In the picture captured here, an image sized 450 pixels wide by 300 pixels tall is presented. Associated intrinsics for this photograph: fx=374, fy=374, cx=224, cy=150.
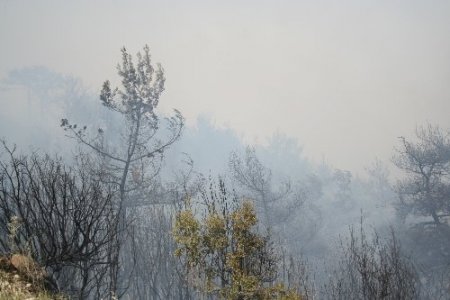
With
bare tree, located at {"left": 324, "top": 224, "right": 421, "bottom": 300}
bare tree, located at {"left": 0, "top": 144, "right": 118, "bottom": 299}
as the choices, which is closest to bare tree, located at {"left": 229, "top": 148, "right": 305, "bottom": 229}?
bare tree, located at {"left": 324, "top": 224, "right": 421, "bottom": 300}

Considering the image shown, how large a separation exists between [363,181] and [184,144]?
53.0 metres

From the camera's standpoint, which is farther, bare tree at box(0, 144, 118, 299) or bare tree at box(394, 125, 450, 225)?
bare tree at box(394, 125, 450, 225)

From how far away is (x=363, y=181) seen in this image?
10456 centimetres

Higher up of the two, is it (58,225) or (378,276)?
(58,225)

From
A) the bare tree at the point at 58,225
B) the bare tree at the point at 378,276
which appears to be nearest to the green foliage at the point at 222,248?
the bare tree at the point at 58,225

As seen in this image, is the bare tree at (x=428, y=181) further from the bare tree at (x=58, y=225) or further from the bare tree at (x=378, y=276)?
the bare tree at (x=58, y=225)

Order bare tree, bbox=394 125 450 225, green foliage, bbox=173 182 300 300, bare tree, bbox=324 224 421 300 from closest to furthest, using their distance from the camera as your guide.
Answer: green foliage, bbox=173 182 300 300
bare tree, bbox=324 224 421 300
bare tree, bbox=394 125 450 225

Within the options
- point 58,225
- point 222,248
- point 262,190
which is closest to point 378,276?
point 222,248

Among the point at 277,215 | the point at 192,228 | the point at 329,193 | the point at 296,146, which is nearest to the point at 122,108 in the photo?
the point at 192,228

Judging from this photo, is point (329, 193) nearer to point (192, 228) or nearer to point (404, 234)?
point (404, 234)

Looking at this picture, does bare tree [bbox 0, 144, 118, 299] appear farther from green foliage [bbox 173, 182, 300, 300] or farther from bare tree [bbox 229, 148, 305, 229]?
bare tree [bbox 229, 148, 305, 229]

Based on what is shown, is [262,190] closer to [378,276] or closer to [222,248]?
[378,276]

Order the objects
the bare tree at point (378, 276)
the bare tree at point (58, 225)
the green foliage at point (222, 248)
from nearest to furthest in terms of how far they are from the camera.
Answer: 1. the bare tree at point (58, 225)
2. the green foliage at point (222, 248)
3. the bare tree at point (378, 276)

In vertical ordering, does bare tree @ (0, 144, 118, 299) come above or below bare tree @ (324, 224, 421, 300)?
above
